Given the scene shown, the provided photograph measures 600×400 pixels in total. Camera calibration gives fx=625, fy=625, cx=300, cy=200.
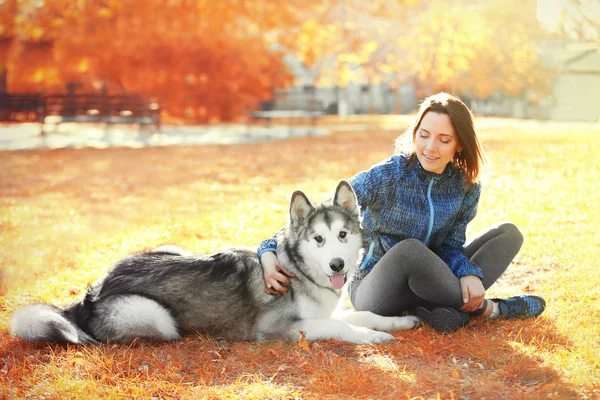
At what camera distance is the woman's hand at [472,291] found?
412 cm

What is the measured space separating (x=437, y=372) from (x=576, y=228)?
177 inches

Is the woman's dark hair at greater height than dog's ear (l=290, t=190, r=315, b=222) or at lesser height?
greater

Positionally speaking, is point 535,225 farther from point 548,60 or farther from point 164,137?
point 548,60

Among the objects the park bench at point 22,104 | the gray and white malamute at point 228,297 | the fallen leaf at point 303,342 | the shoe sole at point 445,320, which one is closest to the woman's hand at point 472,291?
the shoe sole at point 445,320

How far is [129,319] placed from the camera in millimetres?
3895

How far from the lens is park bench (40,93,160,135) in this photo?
18125 millimetres

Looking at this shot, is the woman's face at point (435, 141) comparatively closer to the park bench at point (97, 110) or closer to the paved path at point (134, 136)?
the paved path at point (134, 136)

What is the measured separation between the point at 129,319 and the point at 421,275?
188 cm

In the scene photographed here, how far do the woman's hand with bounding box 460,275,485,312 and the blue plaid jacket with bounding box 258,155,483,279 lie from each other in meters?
0.07

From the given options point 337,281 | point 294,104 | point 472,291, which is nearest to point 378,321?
point 337,281

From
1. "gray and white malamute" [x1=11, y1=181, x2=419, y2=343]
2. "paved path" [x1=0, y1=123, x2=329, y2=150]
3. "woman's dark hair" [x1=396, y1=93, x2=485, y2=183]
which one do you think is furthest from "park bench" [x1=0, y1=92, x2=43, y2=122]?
"woman's dark hair" [x1=396, y1=93, x2=485, y2=183]

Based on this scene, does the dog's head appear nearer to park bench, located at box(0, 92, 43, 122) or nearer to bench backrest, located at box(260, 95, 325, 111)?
park bench, located at box(0, 92, 43, 122)

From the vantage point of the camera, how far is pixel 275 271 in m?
4.03

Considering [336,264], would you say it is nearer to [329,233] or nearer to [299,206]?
[329,233]
